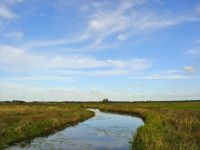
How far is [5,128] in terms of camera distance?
28359 mm

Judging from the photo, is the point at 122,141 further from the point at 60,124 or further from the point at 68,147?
the point at 60,124

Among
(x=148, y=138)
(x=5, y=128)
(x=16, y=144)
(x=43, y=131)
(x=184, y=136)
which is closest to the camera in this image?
(x=148, y=138)

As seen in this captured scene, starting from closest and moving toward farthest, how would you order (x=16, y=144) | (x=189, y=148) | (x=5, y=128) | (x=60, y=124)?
(x=189, y=148), (x=16, y=144), (x=5, y=128), (x=60, y=124)

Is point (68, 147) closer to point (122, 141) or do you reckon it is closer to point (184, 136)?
point (122, 141)

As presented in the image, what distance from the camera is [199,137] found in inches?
947

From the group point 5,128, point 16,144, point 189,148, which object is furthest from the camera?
point 5,128

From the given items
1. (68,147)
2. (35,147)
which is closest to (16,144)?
(35,147)

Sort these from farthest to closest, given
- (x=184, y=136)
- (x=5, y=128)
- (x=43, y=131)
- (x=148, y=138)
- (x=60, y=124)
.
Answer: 1. (x=60, y=124)
2. (x=43, y=131)
3. (x=5, y=128)
4. (x=184, y=136)
5. (x=148, y=138)

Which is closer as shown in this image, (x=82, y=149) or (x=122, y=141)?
(x=82, y=149)

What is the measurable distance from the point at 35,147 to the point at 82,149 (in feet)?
11.2

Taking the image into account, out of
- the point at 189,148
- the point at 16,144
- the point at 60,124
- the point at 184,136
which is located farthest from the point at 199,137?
the point at 60,124

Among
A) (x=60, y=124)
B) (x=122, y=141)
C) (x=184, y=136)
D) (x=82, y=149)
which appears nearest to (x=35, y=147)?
(x=82, y=149)

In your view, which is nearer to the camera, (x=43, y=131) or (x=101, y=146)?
(x=101, y=146)

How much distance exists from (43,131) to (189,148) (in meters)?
18.6
